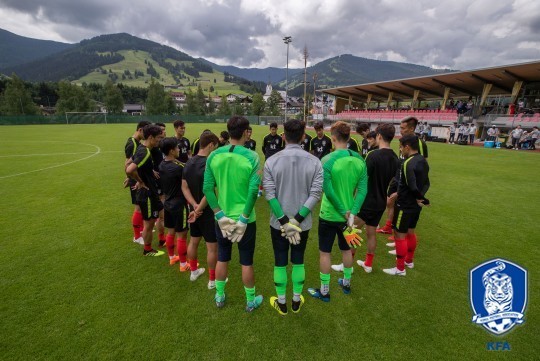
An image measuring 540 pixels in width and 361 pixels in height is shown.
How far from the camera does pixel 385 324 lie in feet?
10.9

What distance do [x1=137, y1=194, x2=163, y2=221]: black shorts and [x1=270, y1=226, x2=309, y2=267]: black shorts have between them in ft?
8.67

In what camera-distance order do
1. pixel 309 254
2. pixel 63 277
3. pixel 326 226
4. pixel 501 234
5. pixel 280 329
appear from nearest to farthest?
pixel 280 329 < pixel 326 226 < pixel 63 277 < pixel 309 254 < pixel 501 234

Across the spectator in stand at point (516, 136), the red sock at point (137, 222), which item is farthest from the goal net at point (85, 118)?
the spectator in stand at point (516, 136)

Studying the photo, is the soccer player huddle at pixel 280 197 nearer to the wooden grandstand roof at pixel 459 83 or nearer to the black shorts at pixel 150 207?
the black shorts at pixel 150 207

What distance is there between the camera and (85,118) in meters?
57.6

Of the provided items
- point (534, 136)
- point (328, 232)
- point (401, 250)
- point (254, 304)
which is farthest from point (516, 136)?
point (254, 304)

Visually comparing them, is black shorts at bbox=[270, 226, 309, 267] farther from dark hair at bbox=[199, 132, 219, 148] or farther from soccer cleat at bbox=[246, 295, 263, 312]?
dark hair at bbox=[199, 132, 219, 148]

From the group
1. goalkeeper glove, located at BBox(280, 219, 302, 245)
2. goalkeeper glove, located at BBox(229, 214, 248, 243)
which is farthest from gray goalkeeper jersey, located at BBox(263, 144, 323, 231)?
goalkeeper glove, located at BBox(229, 214, 248, 243)

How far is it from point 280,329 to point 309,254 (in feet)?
6.61

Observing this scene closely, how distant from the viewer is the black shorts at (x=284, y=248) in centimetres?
322

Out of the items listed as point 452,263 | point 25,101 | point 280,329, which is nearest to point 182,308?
point 280,329

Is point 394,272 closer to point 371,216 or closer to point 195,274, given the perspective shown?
point 371,216

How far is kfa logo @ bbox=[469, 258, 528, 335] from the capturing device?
10.2ft

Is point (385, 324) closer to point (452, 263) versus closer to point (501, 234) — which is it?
point (452, 263)
